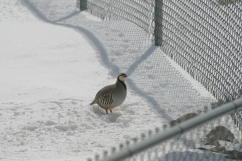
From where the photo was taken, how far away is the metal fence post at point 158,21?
30.7ft

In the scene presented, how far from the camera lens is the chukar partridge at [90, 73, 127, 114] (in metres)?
7.48

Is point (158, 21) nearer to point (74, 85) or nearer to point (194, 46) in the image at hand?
point (194, 46)

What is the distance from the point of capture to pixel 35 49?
31.6ft

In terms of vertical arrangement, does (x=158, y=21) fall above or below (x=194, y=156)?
above

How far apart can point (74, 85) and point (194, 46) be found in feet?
5.39

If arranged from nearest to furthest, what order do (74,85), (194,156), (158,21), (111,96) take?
(194,156)
(111,96)
(74,85)
(158,21)

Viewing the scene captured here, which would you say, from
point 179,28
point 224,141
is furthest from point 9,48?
point 224,141


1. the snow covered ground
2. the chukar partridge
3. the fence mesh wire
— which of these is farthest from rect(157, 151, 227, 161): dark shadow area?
the chukar partridge

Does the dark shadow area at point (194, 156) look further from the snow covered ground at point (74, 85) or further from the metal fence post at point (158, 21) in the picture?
the metal fence post at point (158, 21)

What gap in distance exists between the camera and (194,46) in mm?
8438

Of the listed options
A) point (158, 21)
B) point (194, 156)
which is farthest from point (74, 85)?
point (194, 156)

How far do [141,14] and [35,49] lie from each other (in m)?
1.80

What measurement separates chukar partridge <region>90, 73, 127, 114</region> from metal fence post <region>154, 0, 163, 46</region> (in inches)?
82.7

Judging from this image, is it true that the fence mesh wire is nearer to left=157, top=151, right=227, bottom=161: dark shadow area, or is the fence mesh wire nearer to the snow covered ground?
the snow covered ground
